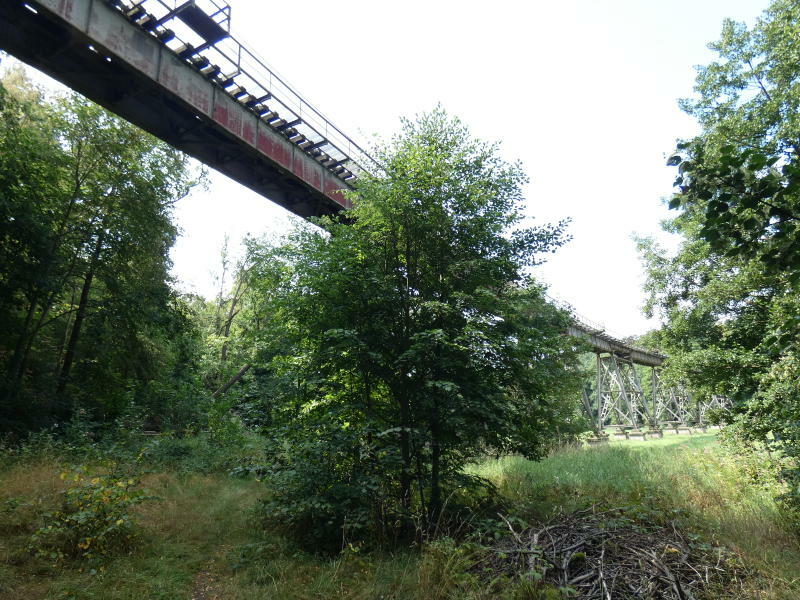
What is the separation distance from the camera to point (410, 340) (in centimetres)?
677

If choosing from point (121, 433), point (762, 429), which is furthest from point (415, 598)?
point (121, 433)

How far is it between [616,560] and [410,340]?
3649 millimetres

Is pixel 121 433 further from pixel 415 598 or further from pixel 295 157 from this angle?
pixel 415 598

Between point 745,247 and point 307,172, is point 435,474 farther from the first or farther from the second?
point 307,172

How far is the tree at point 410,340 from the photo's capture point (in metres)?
6.08

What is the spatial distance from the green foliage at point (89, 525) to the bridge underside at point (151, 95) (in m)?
5.52

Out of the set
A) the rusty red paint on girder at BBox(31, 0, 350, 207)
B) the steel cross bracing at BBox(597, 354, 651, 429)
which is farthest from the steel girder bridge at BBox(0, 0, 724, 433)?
the steel cross bracing at BBox(597, 354, 651, 429)

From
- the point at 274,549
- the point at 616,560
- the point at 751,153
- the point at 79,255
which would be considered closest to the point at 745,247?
the point at 751,153

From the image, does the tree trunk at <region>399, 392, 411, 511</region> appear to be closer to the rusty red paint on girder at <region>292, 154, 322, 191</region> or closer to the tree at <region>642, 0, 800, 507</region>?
the tree at <region>642, 0, 800, 507</region>

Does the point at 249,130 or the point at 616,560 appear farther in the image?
the point at 249,130

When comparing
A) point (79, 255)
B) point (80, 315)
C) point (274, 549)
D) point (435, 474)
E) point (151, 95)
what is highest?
point (151, 95)

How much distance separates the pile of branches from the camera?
12.4 ft

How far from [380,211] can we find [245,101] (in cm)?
566

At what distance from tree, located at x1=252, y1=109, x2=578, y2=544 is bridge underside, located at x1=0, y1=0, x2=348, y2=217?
1.79 m
